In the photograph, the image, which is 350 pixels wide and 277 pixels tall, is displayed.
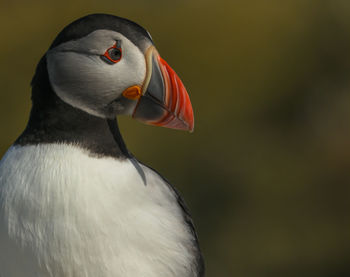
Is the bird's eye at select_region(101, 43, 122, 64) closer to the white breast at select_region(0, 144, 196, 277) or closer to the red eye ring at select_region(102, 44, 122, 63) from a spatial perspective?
the red eye ring at select_region(102, 44, 122, 63)

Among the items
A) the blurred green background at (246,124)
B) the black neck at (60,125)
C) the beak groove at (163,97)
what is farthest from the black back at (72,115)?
the blurred green background at (246,124)

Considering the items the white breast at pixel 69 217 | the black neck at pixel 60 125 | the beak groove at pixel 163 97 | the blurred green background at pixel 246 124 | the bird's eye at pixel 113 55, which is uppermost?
the bird's eye at pixel 113 55

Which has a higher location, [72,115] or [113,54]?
[113,54]

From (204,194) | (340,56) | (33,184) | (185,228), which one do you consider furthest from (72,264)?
(340,56)

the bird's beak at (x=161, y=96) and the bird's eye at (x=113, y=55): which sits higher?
the bird's eye at (x=113, y=55)

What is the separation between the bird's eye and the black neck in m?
0.24

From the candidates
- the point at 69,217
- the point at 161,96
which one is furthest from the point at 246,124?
the point at 69,217

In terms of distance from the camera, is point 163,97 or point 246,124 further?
point 246,124

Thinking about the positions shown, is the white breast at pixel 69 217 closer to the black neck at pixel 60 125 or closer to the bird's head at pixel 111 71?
the black neck at pixel 60 125

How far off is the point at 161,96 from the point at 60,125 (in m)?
0.42

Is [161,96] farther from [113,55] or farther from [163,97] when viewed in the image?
[113,55]

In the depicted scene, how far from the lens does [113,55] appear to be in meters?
2.71

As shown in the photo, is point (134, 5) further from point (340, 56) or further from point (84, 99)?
point (84, 99)

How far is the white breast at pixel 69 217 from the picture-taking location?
105 inches
